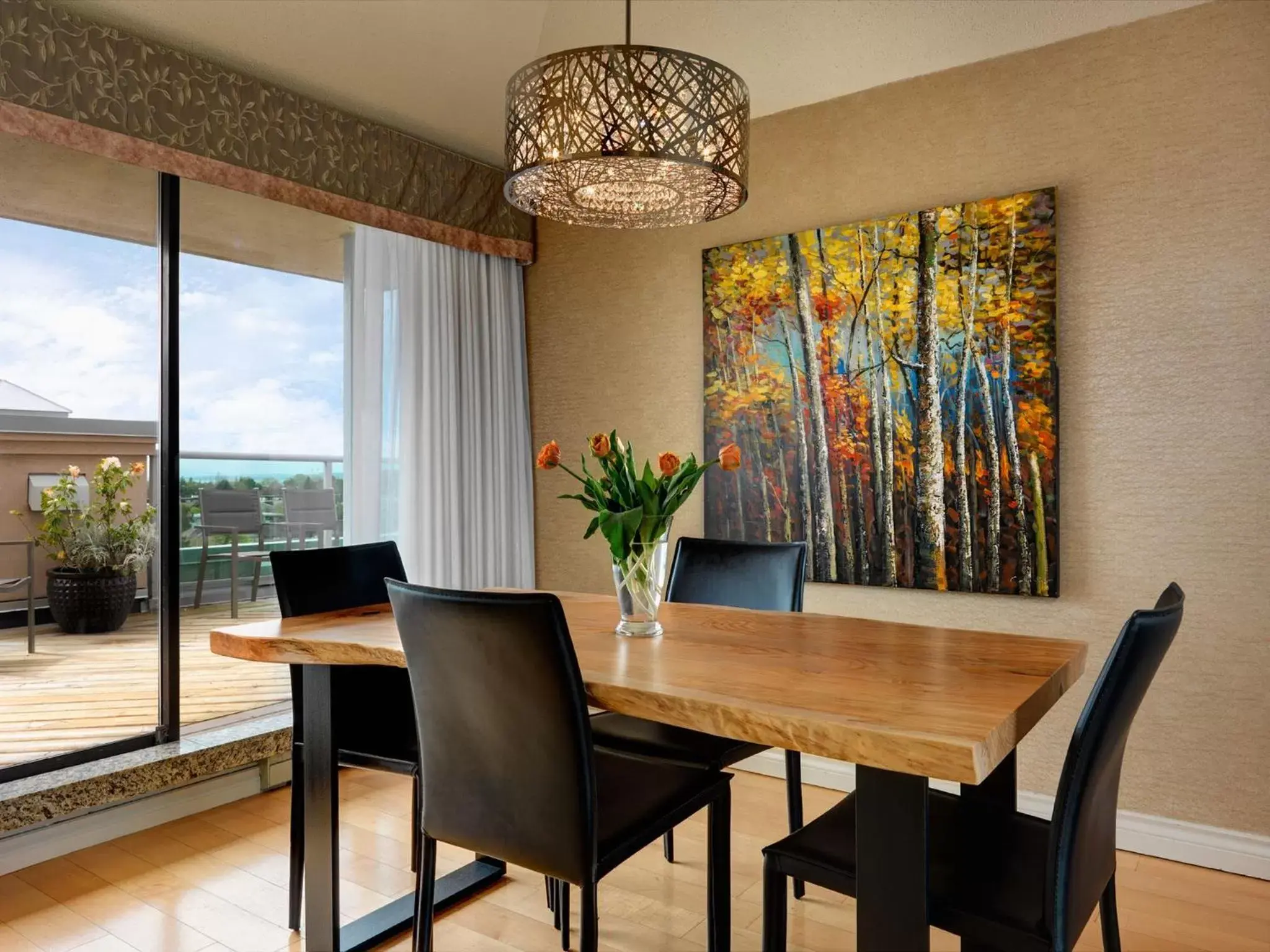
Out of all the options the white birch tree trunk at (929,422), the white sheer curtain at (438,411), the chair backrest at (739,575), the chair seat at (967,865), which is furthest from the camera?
the white sheer curtain at (438,411)

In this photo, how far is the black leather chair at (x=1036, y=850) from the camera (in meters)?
1.27

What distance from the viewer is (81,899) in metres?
2.36

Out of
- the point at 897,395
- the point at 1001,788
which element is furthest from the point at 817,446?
the point at 1001,788

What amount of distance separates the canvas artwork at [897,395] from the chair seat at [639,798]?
1476 mm

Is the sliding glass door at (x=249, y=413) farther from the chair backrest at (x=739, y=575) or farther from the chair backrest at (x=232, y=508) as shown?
the chair backrest at (x=739, y=575)

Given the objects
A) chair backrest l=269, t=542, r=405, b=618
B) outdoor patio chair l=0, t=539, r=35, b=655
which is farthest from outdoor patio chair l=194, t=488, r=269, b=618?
chair backrest l=269, t=542, r=405, b=618

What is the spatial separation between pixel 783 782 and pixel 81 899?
7.42ft

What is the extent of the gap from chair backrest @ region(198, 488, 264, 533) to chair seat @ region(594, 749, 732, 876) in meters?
1.89

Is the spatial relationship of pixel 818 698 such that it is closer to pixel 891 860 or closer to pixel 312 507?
pixel 891 860

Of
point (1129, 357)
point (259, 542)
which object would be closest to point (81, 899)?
point (259, 542)

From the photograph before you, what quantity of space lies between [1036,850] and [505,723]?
3.15 feet

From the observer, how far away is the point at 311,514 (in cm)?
347

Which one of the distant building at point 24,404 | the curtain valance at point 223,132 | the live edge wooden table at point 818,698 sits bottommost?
the live edge wooden table at point 818,698

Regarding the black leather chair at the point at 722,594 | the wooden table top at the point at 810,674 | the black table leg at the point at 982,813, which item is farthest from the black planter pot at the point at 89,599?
the black table leg at the point at 982,813
